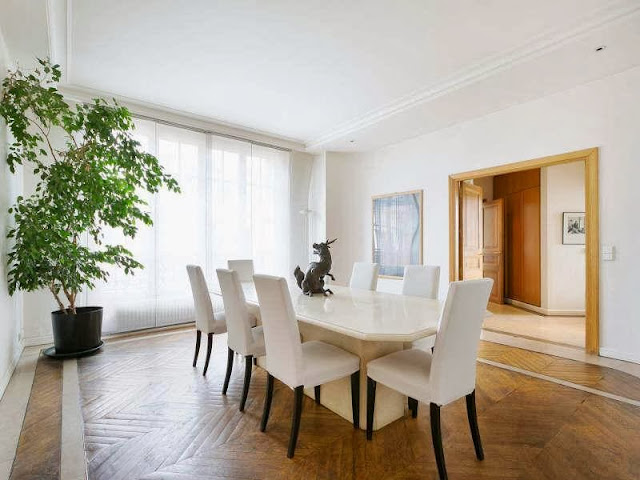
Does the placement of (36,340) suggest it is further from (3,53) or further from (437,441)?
(437,441)

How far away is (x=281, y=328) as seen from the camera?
1815 millimetres

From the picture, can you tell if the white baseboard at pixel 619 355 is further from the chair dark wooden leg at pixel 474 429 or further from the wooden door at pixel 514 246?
the wooden door at pixel 514 246

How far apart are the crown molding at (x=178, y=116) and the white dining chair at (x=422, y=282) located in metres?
3.48

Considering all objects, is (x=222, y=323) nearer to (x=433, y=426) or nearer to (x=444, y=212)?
(x=433, y=426)

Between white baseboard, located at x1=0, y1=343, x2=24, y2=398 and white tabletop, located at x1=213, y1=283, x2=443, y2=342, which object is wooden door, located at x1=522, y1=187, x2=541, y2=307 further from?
white baseboard, located at x1=0, y1=343, x2=24, y2=398

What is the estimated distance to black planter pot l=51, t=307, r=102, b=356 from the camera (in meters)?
3.21

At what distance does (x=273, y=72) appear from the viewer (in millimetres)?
3395

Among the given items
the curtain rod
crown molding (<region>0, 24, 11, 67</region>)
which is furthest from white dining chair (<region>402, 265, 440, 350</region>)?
crown molding (<region>0, 24, 11, 67</region>)

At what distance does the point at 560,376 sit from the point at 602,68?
2862 mm

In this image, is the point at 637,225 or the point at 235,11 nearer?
the point at 235,11

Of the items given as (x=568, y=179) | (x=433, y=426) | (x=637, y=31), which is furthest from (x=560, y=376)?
(x=568, y=179)

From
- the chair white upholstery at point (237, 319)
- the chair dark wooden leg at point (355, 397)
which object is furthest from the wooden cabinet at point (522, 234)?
the chair white upholstery at point (237, 319)

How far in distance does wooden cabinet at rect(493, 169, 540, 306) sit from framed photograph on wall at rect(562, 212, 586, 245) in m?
0.37

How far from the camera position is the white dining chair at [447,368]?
1552 millimetres
